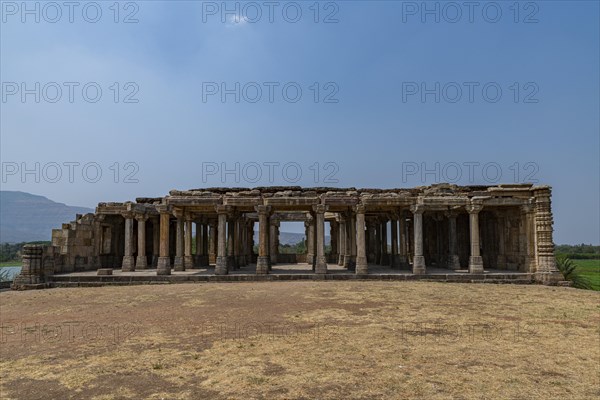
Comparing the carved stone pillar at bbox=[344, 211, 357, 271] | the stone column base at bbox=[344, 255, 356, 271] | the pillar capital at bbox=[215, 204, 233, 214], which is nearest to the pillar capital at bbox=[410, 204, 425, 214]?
the carved stone pillar at bbox=[344, 211, 357, 271]

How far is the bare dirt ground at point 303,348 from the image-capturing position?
21.2ft

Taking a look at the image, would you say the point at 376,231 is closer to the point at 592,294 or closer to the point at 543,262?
the point at 543,262

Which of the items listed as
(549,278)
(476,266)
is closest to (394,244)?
(476,266)

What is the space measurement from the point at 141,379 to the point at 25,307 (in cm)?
1109

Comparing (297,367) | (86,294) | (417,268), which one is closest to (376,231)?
(417,268)

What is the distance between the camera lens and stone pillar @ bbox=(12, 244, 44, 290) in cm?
2081

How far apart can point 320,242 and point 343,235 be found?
11.4 metres

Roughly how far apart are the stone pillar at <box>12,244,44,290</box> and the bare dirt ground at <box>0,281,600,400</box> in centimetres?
637

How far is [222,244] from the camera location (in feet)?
79.6

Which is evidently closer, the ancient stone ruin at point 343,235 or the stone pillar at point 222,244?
the ancient stone ruin at point 343,235

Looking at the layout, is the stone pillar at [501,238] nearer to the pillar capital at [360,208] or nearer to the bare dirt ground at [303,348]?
the pillar capital at [360,208]

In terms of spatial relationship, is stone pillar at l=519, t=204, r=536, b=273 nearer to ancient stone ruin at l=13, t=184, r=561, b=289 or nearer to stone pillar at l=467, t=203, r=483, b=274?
ancient stone ruin at l=13, t=184, r=561, b=289

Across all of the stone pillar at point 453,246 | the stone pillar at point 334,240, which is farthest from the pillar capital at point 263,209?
the stone pillar at point 334,240

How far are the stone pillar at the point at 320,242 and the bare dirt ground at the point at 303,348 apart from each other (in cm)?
755
